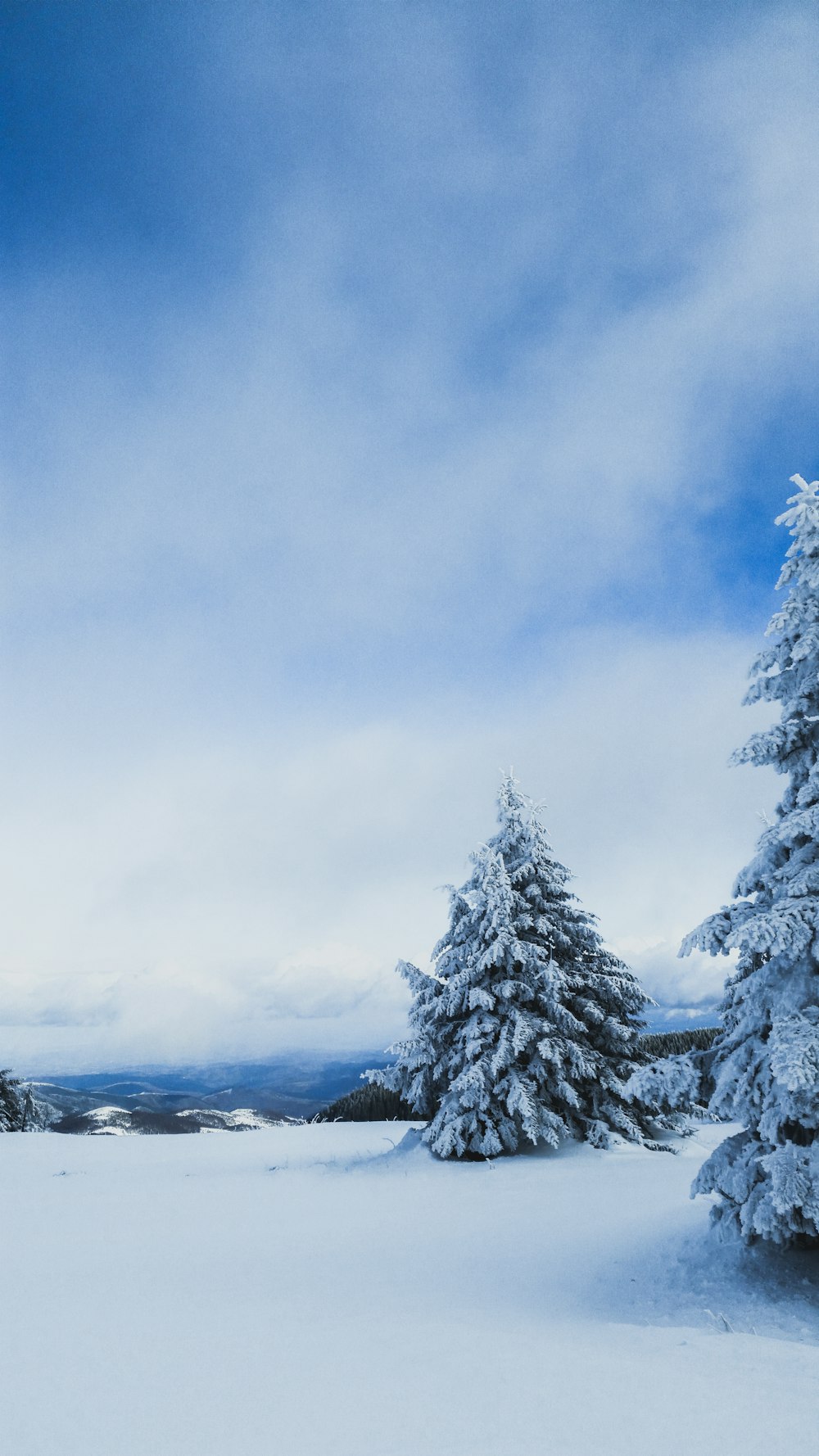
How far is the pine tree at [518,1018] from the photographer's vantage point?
14.4 meters

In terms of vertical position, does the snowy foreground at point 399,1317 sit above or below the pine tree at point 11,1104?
above

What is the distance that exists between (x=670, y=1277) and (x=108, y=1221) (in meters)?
7.85

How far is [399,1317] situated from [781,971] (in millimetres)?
4830

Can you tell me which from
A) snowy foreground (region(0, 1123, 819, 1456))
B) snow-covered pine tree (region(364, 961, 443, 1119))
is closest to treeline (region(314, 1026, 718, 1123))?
snow-covered pine tree (region(364, 961, 443, 1119))

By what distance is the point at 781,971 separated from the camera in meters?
7.47

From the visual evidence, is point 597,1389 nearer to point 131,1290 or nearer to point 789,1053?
point 789,1053

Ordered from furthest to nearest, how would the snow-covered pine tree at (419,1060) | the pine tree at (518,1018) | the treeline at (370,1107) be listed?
the treeline at (370,1107)
the snow-covered pine tree at (419,1060)
the pine tree at (518,1018)

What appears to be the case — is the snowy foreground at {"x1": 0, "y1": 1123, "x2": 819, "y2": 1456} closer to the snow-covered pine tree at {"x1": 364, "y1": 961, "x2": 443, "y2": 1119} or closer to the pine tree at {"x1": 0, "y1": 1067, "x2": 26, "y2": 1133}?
the snow-covered pine tree at {"x1": 364, "y1": 961, "x2": 443, "y2": 1119}

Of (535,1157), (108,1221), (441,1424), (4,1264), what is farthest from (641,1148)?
(441,1424)

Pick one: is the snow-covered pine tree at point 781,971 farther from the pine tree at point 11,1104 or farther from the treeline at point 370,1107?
the pine tree at point 11,1104

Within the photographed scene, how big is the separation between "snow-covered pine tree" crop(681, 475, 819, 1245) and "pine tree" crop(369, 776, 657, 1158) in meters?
6.99

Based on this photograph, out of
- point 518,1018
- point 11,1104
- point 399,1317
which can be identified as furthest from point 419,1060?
point 11,1104

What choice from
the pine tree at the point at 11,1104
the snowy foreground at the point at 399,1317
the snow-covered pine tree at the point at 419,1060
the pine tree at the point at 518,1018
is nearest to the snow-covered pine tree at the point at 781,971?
the snowy foreground at the point at 399,1317

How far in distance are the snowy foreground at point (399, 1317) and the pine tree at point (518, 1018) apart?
1057 mm
